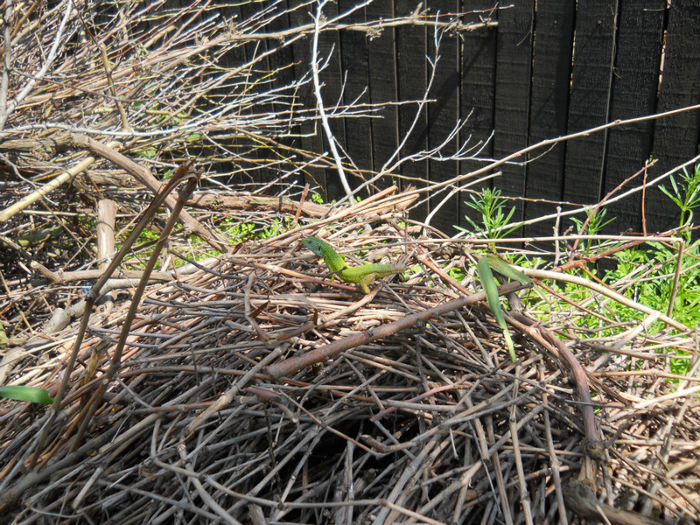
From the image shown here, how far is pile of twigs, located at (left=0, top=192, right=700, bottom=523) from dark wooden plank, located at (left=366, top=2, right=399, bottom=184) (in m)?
2.98

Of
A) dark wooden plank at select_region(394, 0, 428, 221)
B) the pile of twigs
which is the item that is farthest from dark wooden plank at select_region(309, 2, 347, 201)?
the pile of twigs

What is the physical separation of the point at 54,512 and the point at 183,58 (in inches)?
113

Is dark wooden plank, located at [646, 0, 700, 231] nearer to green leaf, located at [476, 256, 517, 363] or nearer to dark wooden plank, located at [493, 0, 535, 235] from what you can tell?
dark wooden plank, located at [493, 0, 535, 235]

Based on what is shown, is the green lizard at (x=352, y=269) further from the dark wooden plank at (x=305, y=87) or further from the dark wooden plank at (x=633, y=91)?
the dark wooden plank at (x=305, y=87)

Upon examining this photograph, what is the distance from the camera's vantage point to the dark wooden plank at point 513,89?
131 inches

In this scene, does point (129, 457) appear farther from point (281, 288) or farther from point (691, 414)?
point (691, 414)

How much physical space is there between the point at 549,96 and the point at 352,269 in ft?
7.88

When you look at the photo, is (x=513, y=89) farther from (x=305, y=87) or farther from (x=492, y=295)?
(x=492, y=295)

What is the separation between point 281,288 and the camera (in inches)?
59.4

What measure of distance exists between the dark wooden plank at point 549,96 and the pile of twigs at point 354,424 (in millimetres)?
2190

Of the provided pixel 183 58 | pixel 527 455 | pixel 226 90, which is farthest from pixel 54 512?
pixel 226 90

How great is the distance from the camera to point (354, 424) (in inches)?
47.8

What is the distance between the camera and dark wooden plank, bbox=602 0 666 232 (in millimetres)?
2863

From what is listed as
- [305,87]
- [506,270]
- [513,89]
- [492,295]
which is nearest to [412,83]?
[513,89]
